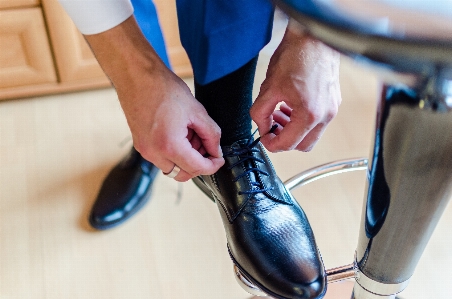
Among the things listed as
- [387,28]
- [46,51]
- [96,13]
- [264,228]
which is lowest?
[46,51]

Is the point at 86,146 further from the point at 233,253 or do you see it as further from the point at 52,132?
the point at 233,253

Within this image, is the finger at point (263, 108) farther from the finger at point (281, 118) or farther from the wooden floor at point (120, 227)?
the wooden floor at point (120, 227)

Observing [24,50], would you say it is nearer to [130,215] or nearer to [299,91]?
[130,215]

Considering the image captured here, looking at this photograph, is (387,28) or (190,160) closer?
(387,28)

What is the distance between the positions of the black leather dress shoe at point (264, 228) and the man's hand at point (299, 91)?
0.10 meters

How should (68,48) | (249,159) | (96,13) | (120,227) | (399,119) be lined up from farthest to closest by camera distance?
(68,48), (120,227), (249,159), (96,13), (399,119)

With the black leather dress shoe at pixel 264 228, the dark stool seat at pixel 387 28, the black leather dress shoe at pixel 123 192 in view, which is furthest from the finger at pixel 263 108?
the black leather dress shoe at pixel 123 192

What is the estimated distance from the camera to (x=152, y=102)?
0.51 m

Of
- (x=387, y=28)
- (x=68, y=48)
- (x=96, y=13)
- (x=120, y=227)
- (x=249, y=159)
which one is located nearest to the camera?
(x=387, y=28)

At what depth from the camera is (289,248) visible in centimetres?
56

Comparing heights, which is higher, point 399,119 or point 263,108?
point 399,119

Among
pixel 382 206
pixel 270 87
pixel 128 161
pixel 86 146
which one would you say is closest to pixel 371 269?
pixel 382 206

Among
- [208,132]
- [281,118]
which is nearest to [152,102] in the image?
[208,132]

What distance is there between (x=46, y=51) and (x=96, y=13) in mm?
745
